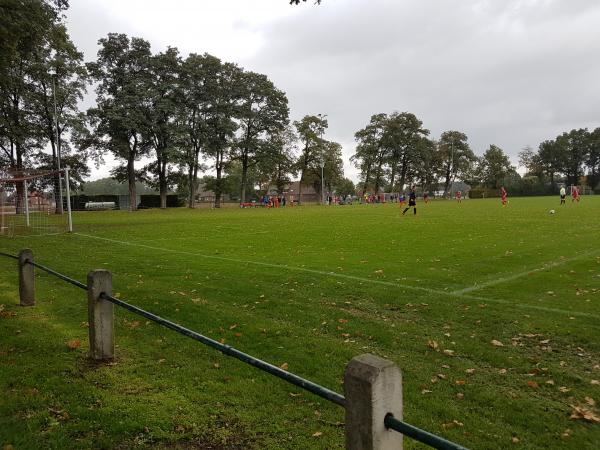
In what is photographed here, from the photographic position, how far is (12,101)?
1683 inches

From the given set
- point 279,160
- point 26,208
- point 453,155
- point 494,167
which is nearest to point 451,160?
point 453,155

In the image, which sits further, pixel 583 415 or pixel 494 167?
pixel 494 167

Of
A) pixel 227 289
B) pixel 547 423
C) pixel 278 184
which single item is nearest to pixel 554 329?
pixel 547 423

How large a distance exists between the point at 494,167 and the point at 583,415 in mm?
121608

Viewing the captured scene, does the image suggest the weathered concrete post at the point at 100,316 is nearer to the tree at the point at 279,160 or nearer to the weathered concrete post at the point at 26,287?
the weathered concrete post at the point at 26,287

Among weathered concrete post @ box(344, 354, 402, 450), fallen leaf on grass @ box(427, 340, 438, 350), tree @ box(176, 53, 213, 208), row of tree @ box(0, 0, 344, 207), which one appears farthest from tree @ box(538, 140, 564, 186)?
weathered concrete post @ box(344, 354, 402, 450)

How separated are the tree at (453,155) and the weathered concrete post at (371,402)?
11015 centimetres

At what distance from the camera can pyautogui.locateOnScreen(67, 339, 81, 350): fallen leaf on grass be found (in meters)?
5.80

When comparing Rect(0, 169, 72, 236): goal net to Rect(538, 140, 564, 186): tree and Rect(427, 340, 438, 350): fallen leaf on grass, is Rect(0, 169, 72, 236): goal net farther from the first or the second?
Rect(538, 140, 564, 186): tree

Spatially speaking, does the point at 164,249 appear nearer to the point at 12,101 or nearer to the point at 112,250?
the point at 112,250

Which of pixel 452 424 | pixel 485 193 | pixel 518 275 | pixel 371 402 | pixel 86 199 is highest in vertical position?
pixel 485 193

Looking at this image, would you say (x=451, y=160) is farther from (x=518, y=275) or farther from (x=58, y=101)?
(x=518, y=275)

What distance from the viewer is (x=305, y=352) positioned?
5.60 meters

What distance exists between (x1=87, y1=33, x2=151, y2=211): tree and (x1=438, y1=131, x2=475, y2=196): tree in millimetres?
75824
